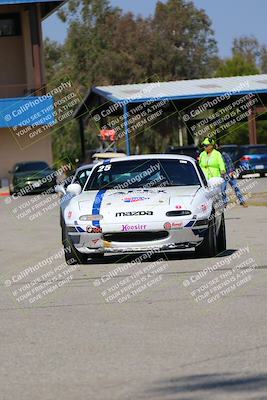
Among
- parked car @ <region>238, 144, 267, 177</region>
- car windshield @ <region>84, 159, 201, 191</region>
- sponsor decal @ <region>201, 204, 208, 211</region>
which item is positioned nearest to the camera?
sponsor decal @ <region>201, 204, 208, 211</region>

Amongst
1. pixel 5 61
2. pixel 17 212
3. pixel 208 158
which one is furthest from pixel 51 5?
pixel 208 158

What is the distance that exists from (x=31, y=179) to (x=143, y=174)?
2758 cm

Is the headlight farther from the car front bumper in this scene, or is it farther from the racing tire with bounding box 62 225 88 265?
the racing tire with bounding box 62 225 88 265

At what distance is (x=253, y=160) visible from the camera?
1692 inches

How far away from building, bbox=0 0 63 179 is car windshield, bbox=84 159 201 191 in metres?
32.1

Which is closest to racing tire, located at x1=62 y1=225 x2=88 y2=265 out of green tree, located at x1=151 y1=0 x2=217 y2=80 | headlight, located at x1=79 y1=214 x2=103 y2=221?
headlight, located at x1=79 y1=214 x2=103 y2=221

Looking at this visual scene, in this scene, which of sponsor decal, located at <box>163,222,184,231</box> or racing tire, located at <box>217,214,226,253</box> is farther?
racing tire, located at <box>217,214,226,253</box>

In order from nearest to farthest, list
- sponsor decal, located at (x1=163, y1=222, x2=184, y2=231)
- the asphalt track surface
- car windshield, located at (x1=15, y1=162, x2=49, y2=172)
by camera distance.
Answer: the asphalt track surface
sponsor decal, located at (x1=163, y1=222, x2=184, y2=231)
car windshield, located at (x1=15, y1=162, x2=49, y2=172)

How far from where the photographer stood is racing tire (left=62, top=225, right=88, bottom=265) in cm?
1259

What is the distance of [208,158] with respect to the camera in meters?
20.9

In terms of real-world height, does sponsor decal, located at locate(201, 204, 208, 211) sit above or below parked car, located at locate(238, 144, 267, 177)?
above

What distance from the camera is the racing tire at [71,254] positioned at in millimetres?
12586

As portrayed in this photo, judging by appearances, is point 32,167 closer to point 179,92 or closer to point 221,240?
point 179,92

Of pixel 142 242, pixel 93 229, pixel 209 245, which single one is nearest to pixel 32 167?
pixel 209 245
